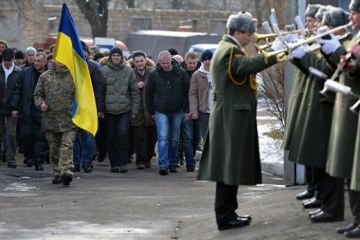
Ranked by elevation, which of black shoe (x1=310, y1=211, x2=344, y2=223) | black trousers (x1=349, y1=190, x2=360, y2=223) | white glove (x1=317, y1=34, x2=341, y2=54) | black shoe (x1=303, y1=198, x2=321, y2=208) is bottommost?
black shoe (x1=310, y1=211, x2=344, y2=223)

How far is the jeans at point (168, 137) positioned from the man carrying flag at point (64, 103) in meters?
1.92

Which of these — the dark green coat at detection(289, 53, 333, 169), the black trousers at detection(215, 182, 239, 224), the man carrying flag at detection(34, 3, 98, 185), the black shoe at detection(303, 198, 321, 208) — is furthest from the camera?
the man carrying flag at detection(34, 3, 98, 185)

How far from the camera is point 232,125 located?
11.0m

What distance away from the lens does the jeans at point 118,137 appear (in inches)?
746

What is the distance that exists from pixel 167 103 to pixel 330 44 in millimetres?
8855

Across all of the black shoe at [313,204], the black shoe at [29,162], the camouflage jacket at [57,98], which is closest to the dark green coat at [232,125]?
the black shoe at [313,204]

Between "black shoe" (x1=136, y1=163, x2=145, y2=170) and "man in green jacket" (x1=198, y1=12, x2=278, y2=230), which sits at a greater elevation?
"man in green jacket" (x1=198, y1=12, x2=278, y2=230)

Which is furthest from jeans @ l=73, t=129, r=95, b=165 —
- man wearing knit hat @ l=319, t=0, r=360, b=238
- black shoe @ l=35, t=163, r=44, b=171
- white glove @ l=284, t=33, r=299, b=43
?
man wearing knit hat @ l=319, t=0, r=360, b=238

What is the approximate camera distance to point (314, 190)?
40.5 feet

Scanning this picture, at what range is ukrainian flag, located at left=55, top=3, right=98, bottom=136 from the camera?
16781 mm

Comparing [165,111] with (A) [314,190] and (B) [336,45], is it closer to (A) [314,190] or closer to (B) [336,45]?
(A) [314,190]

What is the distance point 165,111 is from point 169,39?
106 feet

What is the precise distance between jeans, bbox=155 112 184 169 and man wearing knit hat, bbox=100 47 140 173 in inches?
18.2

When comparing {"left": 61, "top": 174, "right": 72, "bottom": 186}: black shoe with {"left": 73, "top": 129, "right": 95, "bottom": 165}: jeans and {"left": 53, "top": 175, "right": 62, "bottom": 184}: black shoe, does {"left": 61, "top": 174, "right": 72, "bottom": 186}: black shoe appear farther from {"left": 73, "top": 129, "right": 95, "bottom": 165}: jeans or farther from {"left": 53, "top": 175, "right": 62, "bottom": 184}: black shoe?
{"left": 73, "top": 129, "right": 95, "bottom": 165}: jeans
